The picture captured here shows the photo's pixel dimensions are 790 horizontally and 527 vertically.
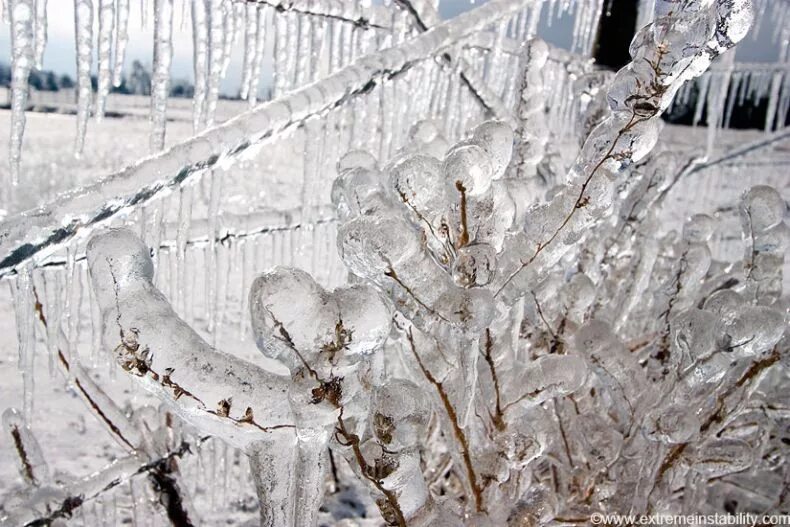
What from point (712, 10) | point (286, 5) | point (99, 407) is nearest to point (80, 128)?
point (286, 5)

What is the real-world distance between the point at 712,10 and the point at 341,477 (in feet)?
5.79

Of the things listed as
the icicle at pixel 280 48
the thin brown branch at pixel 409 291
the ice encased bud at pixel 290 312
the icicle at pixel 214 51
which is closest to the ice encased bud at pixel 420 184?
the thin brown branch at pixel 409 291

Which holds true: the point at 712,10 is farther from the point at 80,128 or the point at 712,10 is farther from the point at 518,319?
the point at 80,128

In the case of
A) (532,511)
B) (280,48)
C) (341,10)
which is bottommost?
(532,511)

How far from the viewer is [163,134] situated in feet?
3.62

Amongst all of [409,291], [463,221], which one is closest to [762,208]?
[463,221]

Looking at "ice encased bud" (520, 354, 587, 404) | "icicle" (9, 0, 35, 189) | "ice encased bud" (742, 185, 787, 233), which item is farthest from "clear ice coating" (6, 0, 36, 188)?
"ice encased bud" (742, 185, 787, 233)

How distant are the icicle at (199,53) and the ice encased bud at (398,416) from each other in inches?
32.4

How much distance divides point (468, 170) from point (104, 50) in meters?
0.77

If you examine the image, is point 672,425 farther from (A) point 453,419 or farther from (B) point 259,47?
(B) point 259,47

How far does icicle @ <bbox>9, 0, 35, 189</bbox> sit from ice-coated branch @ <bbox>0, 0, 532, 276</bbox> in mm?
128

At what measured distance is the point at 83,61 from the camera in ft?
3.43

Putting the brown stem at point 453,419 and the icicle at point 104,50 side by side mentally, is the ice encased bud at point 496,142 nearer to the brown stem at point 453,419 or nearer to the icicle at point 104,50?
the brown stem at point 453,419

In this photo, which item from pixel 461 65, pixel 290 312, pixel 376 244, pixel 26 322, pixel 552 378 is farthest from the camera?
pixel 461 65
